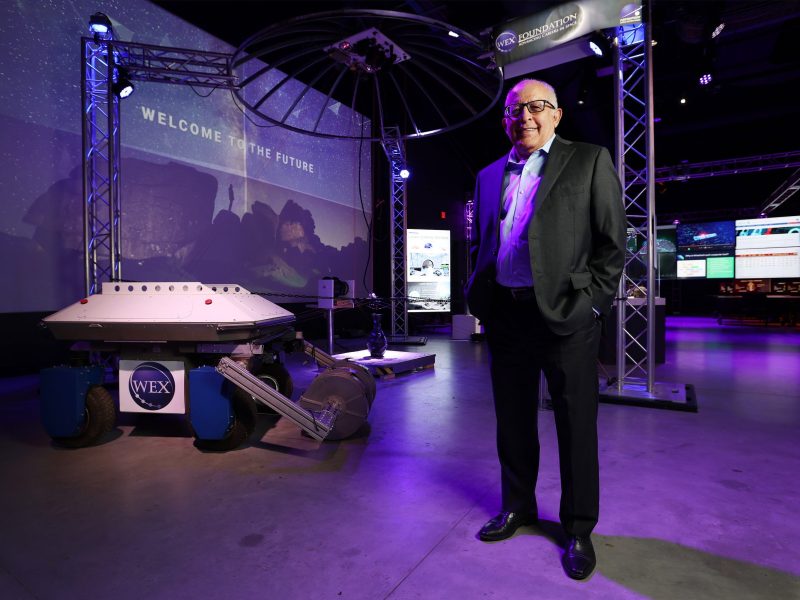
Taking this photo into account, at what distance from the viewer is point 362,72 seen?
5016 mm

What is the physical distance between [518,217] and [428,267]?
10.1 m

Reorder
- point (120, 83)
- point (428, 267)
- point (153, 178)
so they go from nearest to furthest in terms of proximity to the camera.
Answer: point (120, 83)
point (153, 178)
point (428, 267)

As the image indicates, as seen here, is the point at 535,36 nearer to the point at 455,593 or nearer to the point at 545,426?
the point at 545,426

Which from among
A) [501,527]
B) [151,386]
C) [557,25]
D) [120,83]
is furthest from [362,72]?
[501,527]

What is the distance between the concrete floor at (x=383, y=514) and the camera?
1639 millimetres

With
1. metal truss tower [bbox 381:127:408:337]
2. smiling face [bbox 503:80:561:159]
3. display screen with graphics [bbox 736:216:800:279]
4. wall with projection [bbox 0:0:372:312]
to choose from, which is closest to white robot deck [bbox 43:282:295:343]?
smiling face [bbox 503:80:561:159]

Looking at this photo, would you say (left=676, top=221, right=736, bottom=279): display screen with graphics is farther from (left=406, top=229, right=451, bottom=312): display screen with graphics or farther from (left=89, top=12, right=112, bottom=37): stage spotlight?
(left=89, top=12, right=112, bottom=37): stage spotlight

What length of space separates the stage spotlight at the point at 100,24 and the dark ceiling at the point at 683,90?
183 centimetres

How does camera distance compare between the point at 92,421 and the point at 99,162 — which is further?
the point at 99,162

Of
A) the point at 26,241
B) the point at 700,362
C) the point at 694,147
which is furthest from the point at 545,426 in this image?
the point at 694,147

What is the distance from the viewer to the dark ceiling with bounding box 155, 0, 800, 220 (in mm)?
6543

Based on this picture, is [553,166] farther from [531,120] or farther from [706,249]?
[706,249]

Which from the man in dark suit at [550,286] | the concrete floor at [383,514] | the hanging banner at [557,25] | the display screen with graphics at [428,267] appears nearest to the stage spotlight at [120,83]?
the concrete floor at [383,514]

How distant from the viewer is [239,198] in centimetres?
777
